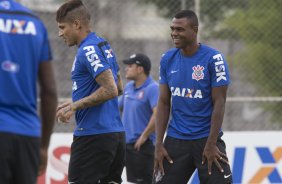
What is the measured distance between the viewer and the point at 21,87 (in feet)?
14.7

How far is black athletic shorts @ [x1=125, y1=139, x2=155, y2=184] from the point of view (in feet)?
31.6

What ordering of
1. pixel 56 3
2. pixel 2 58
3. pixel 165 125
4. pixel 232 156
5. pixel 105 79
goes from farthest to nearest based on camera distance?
pixel 56 3, pixel 232 156, pixel 165 125, pixel 105 79, pixel 2 58

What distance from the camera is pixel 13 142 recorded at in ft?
14.7

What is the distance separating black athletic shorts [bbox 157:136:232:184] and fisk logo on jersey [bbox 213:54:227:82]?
1.84 ft

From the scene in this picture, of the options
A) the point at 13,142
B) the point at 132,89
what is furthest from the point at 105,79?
the point at 132,89

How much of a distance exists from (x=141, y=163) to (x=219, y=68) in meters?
3.39

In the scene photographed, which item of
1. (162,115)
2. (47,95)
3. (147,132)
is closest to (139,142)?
(147,132)

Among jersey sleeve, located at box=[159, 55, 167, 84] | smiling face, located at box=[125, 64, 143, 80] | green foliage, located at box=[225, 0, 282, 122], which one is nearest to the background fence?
green foliage, located at box=[225, 0, 282, 122]

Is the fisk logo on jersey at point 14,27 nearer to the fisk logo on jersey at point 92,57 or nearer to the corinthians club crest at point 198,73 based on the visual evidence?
the fisk logo on jersey at point 92,57

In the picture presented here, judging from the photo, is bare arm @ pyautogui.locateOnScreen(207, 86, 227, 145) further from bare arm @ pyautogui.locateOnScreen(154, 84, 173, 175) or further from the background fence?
the background fence

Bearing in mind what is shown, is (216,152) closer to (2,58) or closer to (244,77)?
(2,58)

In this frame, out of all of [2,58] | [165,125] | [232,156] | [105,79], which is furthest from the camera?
[232,156]

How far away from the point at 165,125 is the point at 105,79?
Result: 35.7 inches

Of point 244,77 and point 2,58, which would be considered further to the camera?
point 244,77
